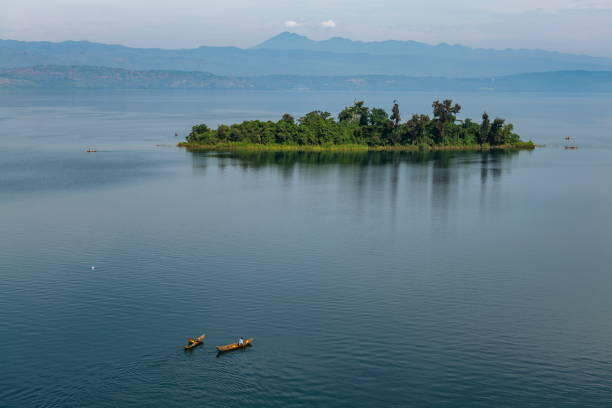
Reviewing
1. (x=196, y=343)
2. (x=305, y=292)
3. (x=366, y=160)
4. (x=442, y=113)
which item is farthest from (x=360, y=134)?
(x=196, y=343)

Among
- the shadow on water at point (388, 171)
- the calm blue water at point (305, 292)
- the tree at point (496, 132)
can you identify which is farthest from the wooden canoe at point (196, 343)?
the tree at point (496, 132)

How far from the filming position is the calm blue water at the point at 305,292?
133 ft

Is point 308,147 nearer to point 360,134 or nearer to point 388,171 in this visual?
point 360,134

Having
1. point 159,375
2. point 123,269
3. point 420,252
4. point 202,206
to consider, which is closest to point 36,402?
point 159,375

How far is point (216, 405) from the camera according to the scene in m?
37.9

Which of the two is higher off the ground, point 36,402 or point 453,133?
point 453,133

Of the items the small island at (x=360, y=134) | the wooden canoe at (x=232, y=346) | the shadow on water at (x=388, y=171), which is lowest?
the wooden canoe at (x=232, y=346)

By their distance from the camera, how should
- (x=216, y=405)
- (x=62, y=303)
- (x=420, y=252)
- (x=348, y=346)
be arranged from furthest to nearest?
(x=420, y=252)
(x=62, y=303)
(x=348, y=346)
(x=216, y=405)

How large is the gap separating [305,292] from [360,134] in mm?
102937

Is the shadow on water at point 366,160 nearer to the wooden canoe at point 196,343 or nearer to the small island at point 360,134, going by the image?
the small island at point 360,134

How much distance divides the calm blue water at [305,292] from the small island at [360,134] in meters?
41.9

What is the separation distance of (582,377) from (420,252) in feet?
92.9

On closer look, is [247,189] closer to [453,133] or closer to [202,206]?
[202,206]

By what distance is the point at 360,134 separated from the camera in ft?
510
